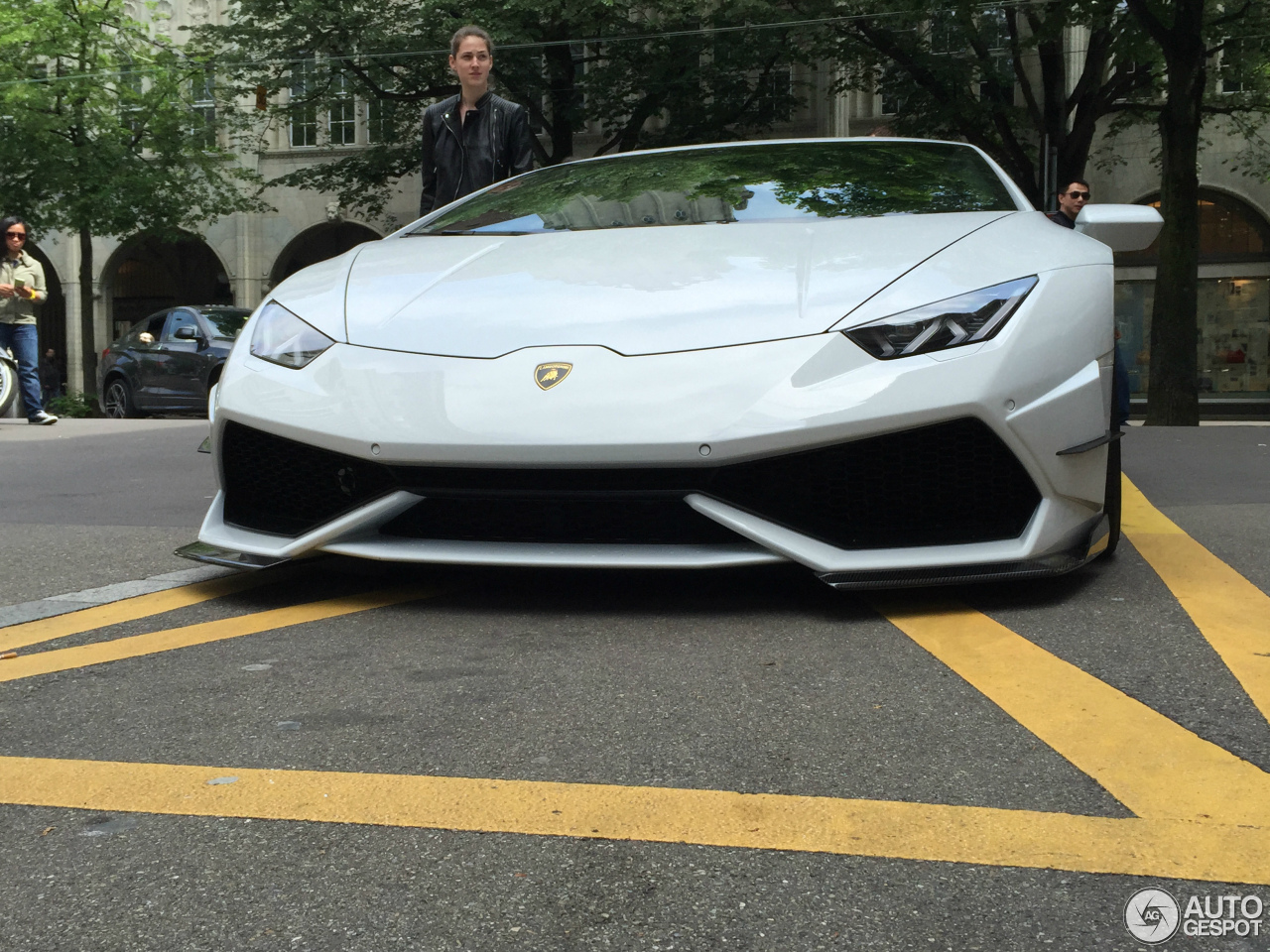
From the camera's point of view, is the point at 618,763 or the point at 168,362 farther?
the point at 168,362

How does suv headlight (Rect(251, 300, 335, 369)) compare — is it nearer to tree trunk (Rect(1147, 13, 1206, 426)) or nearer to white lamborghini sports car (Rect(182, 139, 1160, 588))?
white lamborghini sports car (Rect(182, 139, 1160, 588))

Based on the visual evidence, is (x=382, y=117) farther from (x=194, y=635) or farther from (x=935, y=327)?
(x=935, y=327)

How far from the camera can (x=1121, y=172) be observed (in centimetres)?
2706

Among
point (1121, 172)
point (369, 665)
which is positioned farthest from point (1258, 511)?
point (1121, 172)

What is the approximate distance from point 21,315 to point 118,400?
272 inches

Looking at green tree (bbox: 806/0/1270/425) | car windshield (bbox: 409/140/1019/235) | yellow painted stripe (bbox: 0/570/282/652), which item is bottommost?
yellow painted stripe (bbox: 0/570/282/652)

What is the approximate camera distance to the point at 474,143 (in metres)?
6.18

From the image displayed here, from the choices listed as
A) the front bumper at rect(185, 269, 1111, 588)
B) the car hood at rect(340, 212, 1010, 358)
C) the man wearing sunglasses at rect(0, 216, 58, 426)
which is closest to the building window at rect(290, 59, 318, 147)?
the man wearing sunglasses at rect(0, 216, 58, 426)

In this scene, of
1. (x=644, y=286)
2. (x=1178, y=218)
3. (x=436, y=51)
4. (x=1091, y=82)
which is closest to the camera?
(x=644, y=286)

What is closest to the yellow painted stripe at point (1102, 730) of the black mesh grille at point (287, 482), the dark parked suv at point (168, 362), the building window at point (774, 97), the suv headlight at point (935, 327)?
the suv headlight at point (935, 327)

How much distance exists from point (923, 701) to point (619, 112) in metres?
22.2

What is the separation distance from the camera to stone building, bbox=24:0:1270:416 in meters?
27.0

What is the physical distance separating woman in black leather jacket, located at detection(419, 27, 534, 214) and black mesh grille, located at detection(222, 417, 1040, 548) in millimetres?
2899

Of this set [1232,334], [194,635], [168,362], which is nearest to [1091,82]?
[1232,334]
